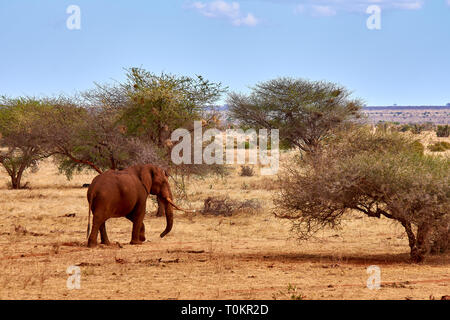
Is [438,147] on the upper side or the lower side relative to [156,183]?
upper

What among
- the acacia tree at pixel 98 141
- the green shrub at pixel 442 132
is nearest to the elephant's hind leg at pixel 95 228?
the acacia tree at pixel 98 141

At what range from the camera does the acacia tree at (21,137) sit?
29594 millimetres

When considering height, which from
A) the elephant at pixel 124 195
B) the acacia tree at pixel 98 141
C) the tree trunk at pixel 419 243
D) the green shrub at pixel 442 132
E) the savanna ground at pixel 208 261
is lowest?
the savanna ground at pixel 208 261

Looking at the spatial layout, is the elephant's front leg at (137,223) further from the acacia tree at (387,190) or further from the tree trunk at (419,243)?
the tree trunk at (419,243)

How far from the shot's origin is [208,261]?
43.8 ft

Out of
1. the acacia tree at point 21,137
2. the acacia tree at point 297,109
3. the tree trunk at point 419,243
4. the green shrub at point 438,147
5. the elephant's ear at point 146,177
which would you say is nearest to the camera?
the tree trunk at point 419,243

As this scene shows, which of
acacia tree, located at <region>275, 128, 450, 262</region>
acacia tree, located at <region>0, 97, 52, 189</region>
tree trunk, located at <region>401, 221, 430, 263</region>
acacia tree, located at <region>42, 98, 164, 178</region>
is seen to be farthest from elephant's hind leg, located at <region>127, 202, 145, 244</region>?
acacia tree, located at <region>0, 97, 52, 189</region>

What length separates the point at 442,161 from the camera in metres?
13.8

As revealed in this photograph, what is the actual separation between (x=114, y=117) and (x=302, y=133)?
1190 centimetres

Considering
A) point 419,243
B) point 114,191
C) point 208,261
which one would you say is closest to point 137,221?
point 114,191

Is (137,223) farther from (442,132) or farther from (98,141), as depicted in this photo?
(442,132)

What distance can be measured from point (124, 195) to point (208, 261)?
10.2ft

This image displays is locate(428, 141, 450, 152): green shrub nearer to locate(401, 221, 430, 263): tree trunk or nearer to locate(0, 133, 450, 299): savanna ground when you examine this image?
locate(0, 133, 450, 299): savanna ground
